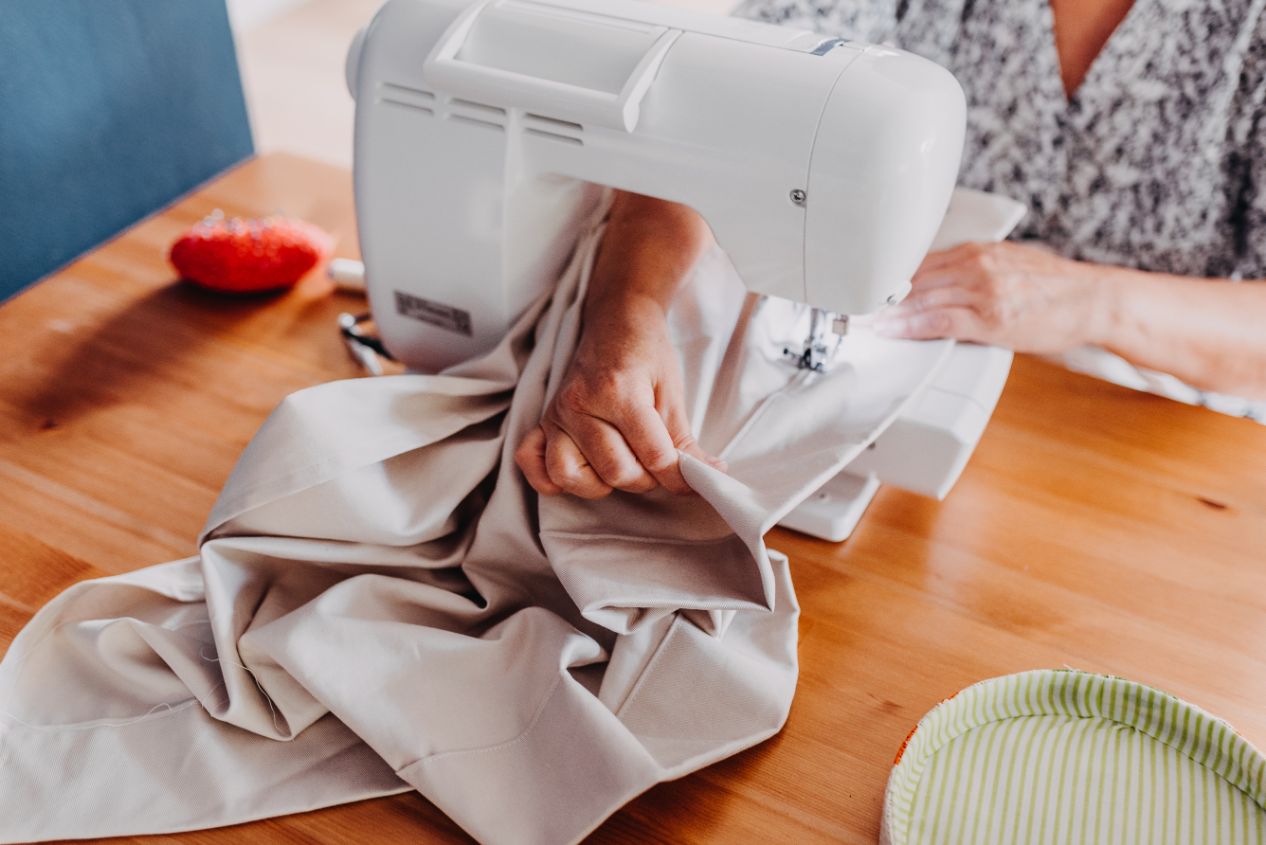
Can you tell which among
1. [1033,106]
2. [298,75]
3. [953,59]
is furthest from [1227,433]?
[298,75]

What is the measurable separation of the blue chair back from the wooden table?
0.38ft

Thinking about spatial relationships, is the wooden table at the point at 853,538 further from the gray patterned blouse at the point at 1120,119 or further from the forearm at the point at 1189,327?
the gray patterned blouse at the point at 1120,119

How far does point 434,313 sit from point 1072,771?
25.2 inches

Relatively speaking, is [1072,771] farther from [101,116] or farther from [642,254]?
[101,116]

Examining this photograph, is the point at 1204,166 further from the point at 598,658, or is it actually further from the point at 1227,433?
the point at 598,658

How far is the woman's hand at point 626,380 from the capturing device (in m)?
0.82

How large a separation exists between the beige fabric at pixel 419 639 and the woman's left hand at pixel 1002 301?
0.10m

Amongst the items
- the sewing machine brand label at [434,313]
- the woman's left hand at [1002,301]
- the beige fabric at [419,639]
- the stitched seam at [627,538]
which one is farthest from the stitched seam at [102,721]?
the woman's left hand at [1002,301]

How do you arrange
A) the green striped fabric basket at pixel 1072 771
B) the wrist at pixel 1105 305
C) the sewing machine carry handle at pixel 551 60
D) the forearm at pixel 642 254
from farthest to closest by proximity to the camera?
1. the wrist at pixel 1105 305
2. the forearm at pixel 642 254
3. the sewing machine carry handle at pixel 551 60
4. the green striped fabric basket at pixel 1072 771

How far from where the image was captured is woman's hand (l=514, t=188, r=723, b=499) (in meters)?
0.82

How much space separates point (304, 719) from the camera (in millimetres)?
744

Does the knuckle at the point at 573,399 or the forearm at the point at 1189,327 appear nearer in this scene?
the knuckle at the point at 573,399

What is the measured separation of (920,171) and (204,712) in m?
0.62

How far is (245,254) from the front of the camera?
115cm
